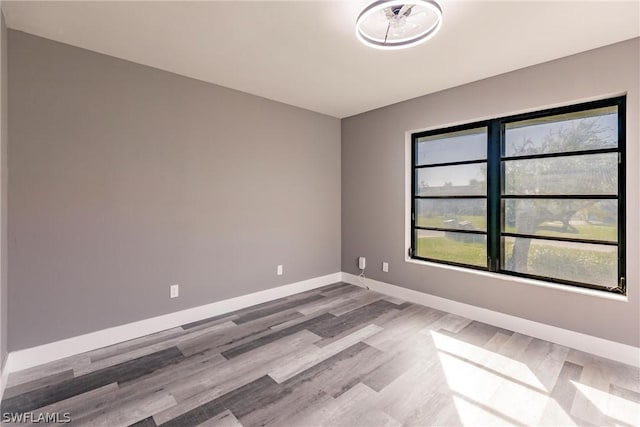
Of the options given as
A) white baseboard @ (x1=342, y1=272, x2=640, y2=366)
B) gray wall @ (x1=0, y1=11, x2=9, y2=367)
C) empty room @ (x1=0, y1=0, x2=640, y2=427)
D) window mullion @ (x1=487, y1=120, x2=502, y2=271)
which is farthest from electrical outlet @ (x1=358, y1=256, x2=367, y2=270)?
gray wall @ (x1=0, y1=11, x2=9, y2=367)

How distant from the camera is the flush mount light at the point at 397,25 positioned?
2.01 meters

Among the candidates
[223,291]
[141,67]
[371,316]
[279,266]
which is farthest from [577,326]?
[141,67]

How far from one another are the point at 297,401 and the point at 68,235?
2.31 m

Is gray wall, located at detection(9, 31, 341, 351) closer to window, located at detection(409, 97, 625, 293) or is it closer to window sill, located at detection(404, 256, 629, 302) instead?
window, located at detection(409, 97, 625, 293)

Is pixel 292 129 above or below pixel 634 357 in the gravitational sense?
above

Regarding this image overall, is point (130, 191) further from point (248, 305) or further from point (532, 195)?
point (532, 195)

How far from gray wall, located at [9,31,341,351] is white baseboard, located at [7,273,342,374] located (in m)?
0.06

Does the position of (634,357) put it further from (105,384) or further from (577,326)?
(105,384)

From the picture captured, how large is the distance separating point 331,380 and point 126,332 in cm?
200

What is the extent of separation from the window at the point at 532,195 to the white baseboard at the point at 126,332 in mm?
2263

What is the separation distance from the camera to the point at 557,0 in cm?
196

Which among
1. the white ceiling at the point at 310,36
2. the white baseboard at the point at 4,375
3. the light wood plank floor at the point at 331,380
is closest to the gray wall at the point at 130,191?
the white baseboard at the point at 4,375

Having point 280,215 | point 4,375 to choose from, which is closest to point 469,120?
point 280,215

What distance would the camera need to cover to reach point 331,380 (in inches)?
86.6
